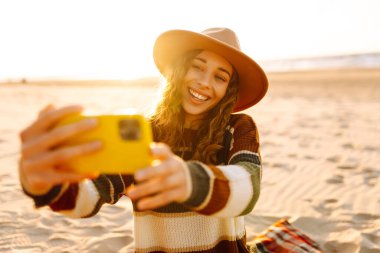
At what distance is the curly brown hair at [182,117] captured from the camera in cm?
220

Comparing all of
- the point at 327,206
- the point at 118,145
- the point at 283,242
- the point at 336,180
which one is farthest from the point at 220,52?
the point at 336,180

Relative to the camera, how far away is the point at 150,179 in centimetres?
112

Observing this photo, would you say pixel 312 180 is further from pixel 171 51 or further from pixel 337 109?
pixel 337 109

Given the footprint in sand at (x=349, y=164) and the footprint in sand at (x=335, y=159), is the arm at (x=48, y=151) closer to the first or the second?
the footprint in sand at (x=349, y=164)

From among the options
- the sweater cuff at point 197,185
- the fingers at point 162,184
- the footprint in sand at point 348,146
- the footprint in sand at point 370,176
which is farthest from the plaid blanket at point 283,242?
the footprint in sand at point 348,146

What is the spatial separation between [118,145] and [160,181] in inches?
6.4

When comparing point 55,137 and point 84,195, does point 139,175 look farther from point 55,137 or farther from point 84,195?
point 84,195

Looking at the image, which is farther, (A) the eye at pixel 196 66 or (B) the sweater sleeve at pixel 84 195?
(A) the eye at pixel 196 66

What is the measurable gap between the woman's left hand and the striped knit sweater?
7 centimetres

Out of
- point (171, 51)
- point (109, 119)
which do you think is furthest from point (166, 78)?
point (109, 119)

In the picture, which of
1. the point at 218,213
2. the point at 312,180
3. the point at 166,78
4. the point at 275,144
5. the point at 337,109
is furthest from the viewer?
the point at 337,109

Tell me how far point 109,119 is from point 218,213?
1.77ft

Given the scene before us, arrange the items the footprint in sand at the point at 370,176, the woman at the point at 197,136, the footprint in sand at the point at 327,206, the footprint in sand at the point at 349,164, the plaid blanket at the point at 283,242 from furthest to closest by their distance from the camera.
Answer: the footprint in sand at the point at 349,164 → the footprint in sand at the point at 370,176 → the footprint in sand at the point at 327,206 → the plaid blanket at the point at 283,242 → the woman at the point at 197,136

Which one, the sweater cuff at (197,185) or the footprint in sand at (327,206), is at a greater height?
the sweater cuff at (197,185)
